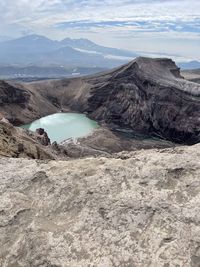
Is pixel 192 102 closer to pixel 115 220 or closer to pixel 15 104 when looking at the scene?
pixel 15 104

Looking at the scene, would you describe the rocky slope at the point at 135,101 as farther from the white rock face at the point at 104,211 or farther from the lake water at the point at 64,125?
the white rock face at the point at 104,211

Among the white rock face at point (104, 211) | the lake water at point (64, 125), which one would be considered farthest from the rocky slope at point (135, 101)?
the white rock face at point (104, 211)

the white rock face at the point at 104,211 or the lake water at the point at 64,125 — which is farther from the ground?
the white rock face at the point at 104,211

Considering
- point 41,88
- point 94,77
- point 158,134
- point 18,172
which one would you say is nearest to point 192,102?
point 158,134

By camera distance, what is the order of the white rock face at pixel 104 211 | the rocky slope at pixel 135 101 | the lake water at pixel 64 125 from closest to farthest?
the white rock face at pixel 104 211
the lake water at pixel 64 125
the rocky slope at pixel 135 101

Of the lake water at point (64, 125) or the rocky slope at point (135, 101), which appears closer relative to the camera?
the lake water at point (64, 125)

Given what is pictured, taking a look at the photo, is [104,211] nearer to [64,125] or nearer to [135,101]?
[64,125]

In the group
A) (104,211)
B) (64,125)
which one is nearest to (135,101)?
(64,125)

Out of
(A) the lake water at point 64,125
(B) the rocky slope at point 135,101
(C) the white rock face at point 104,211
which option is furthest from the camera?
(B) the rocky slope at point 135,101

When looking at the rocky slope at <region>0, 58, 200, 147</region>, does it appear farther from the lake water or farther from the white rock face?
the white rock face
